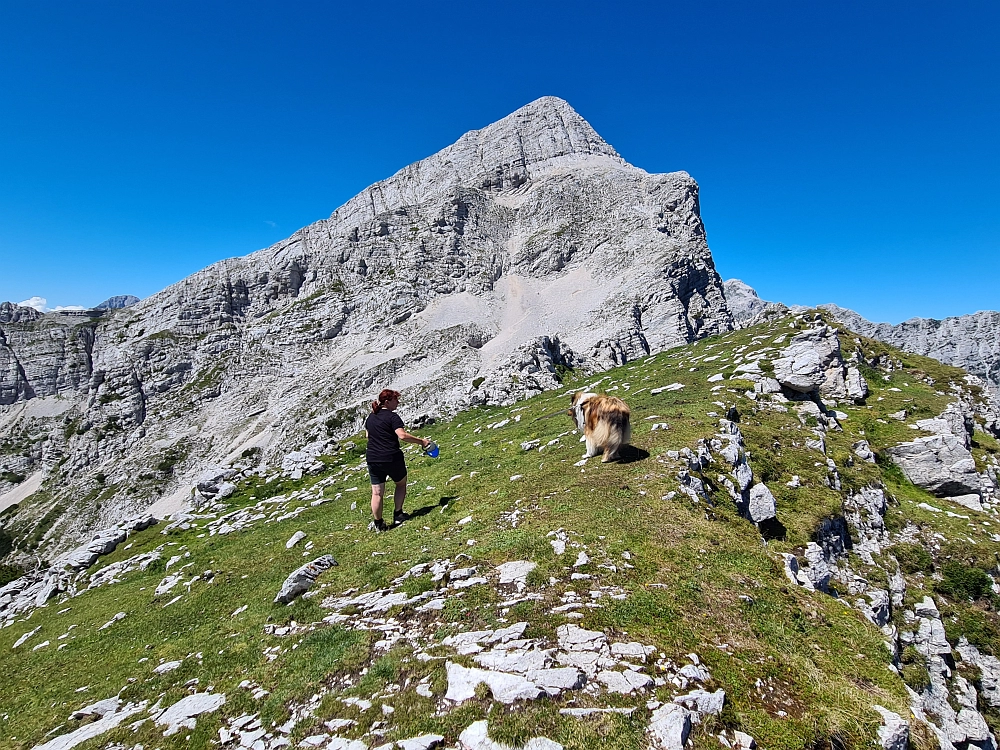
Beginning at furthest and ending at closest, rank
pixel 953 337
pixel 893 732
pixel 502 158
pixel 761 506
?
pixel 953 337
pixel 502 158
pixel 761 506
pixel 893 732

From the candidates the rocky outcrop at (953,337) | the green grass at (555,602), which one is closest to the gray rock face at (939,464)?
the green grass at (555,602)

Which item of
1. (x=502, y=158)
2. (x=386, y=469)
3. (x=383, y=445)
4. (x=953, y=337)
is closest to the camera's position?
(x=383, y=445)

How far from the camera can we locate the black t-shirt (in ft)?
43.8

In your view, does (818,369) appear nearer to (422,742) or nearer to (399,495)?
(399,495)

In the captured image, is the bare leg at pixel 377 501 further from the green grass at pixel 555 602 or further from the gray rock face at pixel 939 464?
the gray rock face at pixel 939 464

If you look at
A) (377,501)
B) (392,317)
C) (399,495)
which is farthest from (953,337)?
(377,501)

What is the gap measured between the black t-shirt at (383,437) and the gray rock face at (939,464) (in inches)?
908

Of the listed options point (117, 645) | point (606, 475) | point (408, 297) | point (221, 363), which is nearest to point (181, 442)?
point (221, 363)

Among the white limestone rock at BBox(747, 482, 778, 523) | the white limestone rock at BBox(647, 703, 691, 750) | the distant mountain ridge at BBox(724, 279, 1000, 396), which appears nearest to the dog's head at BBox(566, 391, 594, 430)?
the white limestone rock at BBox(747, 482, 778, 523)

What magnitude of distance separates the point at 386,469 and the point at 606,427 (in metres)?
7.34

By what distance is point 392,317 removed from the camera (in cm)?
9750

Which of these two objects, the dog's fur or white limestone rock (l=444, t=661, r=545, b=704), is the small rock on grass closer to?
white limestone rock (l=444, t=661, r=545, b=704)

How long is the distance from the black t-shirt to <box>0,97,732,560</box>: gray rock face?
132 feet

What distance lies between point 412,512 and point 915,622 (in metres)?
15.8
